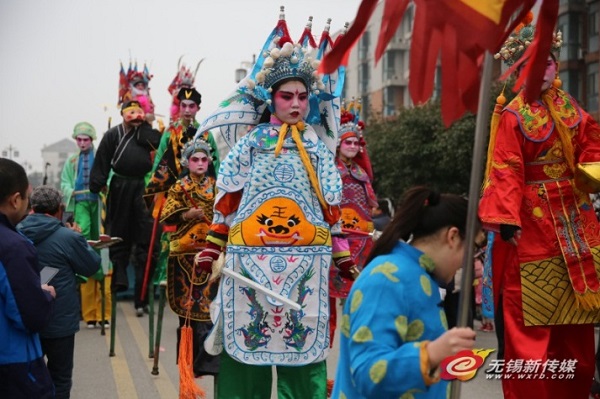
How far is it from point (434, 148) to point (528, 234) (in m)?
28.1

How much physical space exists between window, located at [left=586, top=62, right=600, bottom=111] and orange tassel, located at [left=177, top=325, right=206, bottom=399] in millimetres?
33323

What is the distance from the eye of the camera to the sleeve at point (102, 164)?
10.9 m

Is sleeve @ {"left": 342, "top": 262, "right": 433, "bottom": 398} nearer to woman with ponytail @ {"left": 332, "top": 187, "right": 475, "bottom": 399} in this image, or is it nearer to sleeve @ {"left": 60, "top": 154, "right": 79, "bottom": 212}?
woman with ponytail @ {"left": 332, "top": 187, "right": 475, "bottom": 399}

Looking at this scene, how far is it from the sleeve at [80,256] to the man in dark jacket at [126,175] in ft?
11.8

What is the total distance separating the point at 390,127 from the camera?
3938cm

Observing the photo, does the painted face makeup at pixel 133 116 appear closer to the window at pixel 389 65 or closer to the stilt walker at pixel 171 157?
the stilt walker at pixel 171 157

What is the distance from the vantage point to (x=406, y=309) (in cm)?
350

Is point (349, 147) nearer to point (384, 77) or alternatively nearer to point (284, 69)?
point (284, 69)

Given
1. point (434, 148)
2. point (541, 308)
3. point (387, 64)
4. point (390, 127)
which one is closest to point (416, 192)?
point (541, 308)

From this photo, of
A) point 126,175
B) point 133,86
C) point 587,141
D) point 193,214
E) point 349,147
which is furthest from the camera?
point 133,86

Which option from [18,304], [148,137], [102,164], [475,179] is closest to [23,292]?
[18,304]

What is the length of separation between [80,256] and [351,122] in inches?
178

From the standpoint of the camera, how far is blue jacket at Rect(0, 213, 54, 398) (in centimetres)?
475

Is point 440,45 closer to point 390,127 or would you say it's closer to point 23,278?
point 23,278
